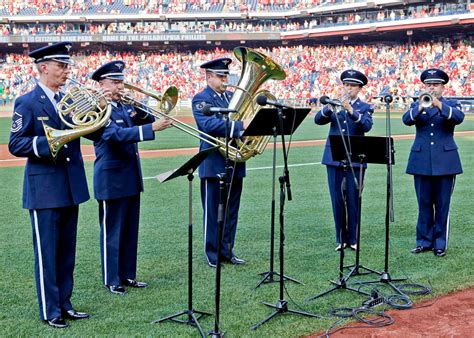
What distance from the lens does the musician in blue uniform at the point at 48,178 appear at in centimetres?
461

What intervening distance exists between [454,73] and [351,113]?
32.9m

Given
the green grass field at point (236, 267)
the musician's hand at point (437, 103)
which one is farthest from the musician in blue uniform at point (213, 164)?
the musician's hand at point (437, 103)

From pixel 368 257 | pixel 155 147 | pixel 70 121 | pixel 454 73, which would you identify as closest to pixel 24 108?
pixel 70 121

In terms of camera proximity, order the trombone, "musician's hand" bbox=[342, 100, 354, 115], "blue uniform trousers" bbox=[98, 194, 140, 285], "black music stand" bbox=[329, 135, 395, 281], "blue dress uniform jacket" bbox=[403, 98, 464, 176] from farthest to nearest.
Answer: "blue dress uniform jacket" bbox=[403, 98, 464, 176] < "musician's hand" bbox=[342, 100, 354, 115] < "black music stand" bbox=[329, 135, 395, 281] < "blue uniform trousers" bbox=[98, 194, 140, 285] < the trombone

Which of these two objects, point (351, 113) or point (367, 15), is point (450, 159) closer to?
point (351, 113)

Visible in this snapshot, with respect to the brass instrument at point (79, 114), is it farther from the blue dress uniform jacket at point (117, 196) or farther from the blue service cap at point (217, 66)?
the blue service cap at point (217, 66)

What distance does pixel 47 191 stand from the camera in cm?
470

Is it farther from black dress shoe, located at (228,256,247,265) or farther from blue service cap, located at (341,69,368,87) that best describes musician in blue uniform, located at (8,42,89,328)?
blue service cap, located at (341,69,368,87)

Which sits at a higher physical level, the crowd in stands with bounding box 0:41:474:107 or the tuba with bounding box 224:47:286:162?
the crowd in stands with bounding box 0:41:474:107

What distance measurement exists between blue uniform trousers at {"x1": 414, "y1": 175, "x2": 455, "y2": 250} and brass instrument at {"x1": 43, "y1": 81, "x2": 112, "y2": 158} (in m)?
3.91

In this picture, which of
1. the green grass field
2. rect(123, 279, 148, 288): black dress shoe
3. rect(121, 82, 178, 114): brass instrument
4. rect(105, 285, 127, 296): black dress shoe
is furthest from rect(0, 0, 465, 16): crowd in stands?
rect(105, 285, 127, 296): black dress shoe

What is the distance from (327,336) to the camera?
4.49 metres

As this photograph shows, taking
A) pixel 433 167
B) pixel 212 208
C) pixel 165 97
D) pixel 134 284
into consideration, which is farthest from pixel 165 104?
pixel 433 167

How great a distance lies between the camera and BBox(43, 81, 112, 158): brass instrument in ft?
14.6
